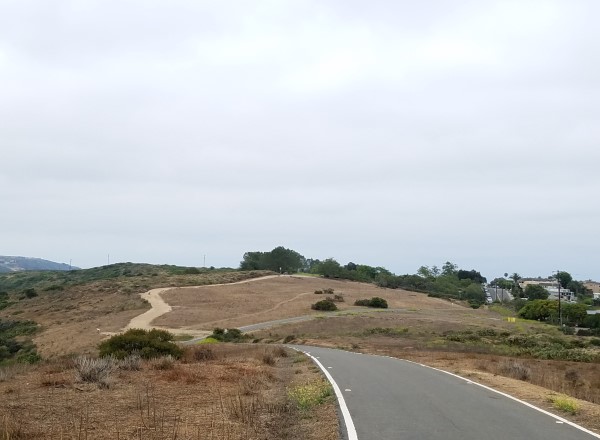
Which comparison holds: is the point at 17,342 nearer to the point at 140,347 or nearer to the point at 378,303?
the point at 140,347

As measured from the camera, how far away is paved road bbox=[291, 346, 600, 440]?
9406mm

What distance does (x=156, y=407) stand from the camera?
11.9 meters

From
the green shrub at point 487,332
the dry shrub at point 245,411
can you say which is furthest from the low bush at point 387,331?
the dry shrub at point 245,411

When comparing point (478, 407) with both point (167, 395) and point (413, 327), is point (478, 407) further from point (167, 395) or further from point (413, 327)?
point (413, 327)

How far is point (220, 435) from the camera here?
9180mm

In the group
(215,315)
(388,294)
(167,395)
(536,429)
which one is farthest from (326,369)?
(388,294)

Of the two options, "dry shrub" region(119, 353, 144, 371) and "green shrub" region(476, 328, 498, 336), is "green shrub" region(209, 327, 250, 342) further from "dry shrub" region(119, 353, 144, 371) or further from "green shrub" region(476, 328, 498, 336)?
"dry shrub" region(119, 353, 144, 371)

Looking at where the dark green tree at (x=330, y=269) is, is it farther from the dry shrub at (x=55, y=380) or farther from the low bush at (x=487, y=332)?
the dry shrub at (x=55, y=380)

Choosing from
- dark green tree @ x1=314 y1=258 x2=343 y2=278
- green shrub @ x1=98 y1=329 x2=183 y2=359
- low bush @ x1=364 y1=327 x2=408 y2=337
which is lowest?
low bush @ x1=364 y1=327 x2=408 y2=337

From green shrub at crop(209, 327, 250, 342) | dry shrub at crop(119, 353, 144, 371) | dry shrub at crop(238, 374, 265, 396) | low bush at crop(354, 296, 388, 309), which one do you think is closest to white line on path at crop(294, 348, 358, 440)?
dry shrub at crop(238, 374, 265, 396)

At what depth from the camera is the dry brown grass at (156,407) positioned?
937 cm

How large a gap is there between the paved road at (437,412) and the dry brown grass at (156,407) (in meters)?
0.80

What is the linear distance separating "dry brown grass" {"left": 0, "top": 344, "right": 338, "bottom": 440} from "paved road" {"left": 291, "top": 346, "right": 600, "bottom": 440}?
31.6 inches

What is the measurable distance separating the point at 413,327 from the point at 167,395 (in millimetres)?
46160
